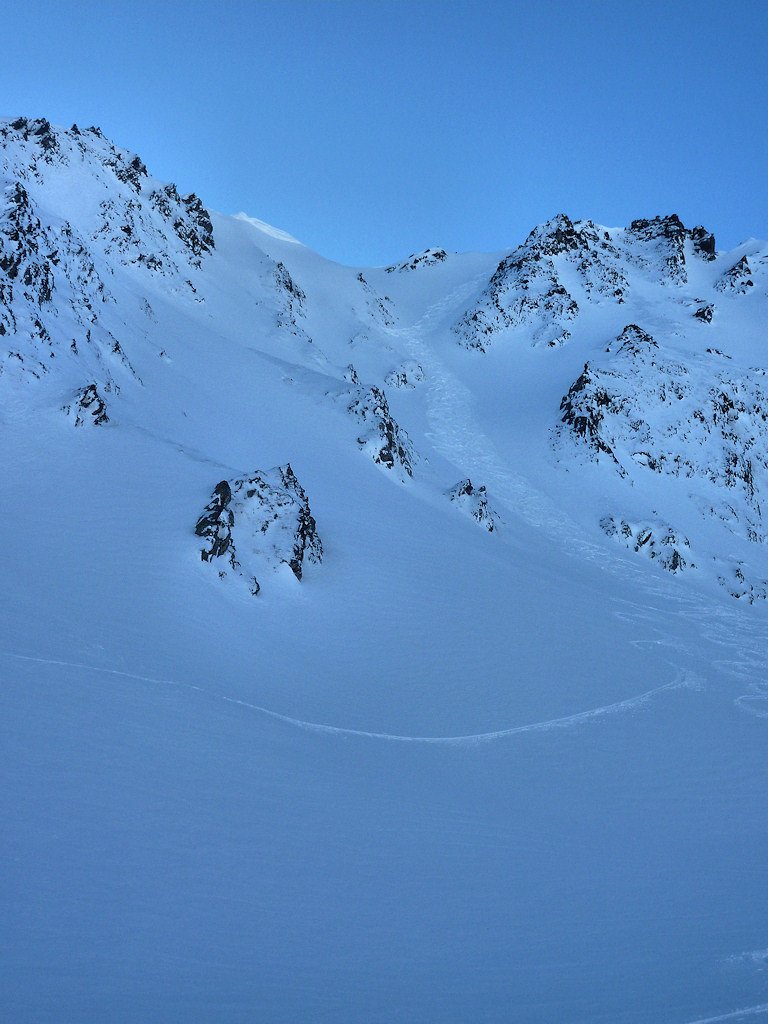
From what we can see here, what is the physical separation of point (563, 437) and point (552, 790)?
1263 inches

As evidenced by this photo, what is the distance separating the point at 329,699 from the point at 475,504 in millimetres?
16314

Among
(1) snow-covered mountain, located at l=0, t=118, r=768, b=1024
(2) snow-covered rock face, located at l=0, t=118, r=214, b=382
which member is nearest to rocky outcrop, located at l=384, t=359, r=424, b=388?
(1) snow-covered mountain, located at l=0, t=118, r=768, b=1024

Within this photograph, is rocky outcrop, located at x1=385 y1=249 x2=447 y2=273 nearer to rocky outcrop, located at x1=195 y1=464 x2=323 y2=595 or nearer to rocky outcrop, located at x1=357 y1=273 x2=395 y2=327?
rocky outcrop, located at x1=357 y1=273 x2=395 y2=327

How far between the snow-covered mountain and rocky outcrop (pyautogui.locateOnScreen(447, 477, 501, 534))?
0.45ft

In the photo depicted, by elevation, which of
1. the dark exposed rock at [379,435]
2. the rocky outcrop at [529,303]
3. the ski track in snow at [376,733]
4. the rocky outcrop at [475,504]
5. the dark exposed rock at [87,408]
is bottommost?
the ski track in snow at [376,733]

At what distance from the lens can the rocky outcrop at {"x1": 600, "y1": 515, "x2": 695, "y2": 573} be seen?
1115 inches

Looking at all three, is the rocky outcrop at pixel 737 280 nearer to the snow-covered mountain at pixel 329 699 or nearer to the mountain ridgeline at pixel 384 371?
the mountain ridgeline at pixel 384 371

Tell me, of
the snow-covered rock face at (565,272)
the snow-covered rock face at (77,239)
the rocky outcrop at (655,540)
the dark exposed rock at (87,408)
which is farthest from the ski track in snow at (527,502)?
the snow-covered rock face at (77,239)

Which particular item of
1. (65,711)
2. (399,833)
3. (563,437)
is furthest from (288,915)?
(563,437)

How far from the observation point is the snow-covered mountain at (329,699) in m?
4.35

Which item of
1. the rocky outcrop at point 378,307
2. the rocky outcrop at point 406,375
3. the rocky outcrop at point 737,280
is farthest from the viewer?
the rocky outcrop at point 737,280

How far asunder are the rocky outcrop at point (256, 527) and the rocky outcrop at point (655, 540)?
64.6 feet

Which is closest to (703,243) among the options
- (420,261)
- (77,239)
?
(420,261)

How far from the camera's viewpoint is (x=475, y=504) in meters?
25.1
